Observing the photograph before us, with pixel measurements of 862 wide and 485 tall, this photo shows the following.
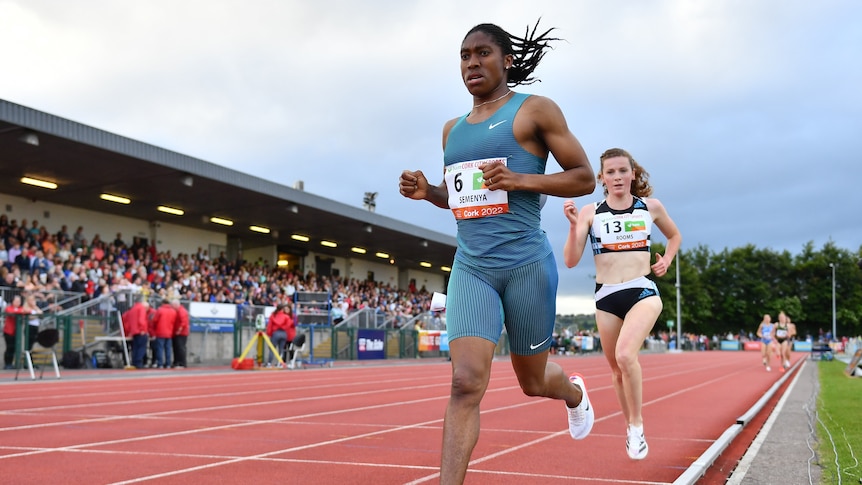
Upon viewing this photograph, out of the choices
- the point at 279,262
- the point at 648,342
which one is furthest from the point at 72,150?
the point at 648,342

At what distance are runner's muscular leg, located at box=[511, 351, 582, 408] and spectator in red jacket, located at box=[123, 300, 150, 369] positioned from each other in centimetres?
1790

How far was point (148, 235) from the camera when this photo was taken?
35.6 m

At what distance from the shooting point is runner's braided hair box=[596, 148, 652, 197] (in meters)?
6.41

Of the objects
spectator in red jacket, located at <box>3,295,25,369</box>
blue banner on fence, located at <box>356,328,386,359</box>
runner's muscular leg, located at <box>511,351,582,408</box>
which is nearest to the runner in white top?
runner's muscular leg, located at <box>511,351,582,408</box>

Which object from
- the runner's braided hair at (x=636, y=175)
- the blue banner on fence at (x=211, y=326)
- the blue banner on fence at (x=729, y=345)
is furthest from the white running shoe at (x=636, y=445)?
the blue banner on fence at (x=729, y=345)

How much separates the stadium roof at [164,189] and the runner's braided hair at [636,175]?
1820cm

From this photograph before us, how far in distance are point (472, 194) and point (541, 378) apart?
1.09 metres

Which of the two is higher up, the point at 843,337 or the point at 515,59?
the point at 515,59

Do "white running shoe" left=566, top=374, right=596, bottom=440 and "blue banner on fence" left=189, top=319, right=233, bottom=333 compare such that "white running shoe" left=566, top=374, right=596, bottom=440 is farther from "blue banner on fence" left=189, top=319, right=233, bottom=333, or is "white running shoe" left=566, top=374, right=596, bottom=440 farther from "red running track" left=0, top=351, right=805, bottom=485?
"blue banner on fence" left=189, top=319, right=233, bottom=333

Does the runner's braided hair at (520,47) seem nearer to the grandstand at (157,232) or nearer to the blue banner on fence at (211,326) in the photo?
the grandstand at (157,232)

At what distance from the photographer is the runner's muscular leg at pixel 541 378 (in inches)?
161

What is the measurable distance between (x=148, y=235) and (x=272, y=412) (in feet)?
91.6

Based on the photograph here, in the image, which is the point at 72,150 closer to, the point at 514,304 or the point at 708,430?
the point at 708,430

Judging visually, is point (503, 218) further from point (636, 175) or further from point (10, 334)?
point (10, 334)
